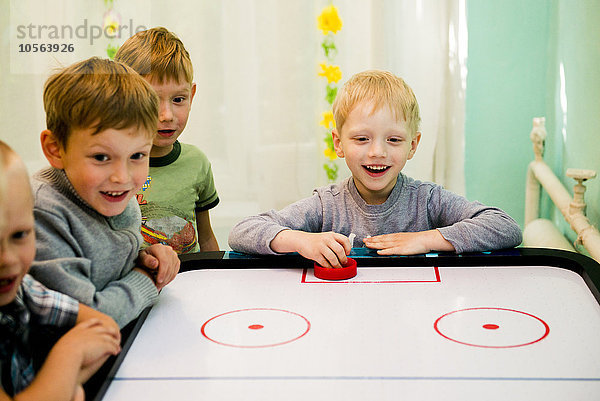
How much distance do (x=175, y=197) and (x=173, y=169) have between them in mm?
76

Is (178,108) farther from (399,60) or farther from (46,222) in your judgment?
(399,60)

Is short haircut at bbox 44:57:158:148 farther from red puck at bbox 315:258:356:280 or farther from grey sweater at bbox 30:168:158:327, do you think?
red puck at bbox 315:258:356:280

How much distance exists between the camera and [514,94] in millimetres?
2199

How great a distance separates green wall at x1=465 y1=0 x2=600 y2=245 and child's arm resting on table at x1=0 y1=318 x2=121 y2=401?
5.50ft

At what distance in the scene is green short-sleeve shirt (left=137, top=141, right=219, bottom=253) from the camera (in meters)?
1.46

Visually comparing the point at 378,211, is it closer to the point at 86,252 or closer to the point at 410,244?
the point at 410,244

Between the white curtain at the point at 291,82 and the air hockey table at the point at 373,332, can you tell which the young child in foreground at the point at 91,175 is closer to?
the air hockey table at the point at 373,332

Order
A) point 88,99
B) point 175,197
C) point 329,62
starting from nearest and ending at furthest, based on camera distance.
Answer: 1. point 88,99
2. point 175,197
3. point 329,62

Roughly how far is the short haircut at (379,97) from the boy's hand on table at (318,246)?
363 mm

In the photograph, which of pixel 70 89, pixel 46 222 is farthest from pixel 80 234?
pixel 70 89

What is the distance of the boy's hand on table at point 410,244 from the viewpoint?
112cm

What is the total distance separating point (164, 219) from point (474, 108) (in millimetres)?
1252

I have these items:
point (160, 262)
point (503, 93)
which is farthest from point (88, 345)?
point (503, 93)

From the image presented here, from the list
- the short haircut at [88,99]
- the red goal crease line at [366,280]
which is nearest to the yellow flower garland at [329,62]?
the red goal crease line at [366,280]
